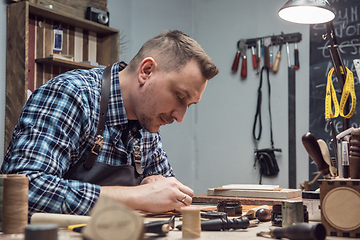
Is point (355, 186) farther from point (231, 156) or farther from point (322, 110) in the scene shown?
point (231, 156)

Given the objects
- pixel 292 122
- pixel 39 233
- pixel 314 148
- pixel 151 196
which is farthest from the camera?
pixel 292 122

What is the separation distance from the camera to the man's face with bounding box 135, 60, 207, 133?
155 centimetres

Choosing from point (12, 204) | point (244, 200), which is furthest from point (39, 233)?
point (244, 200)

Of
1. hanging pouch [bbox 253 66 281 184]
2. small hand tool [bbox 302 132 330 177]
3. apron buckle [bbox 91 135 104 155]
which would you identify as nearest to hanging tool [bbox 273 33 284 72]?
hanging pouch [bbox 253 66 281 184]

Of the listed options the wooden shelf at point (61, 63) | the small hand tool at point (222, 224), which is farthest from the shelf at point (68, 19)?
the small hand tool at point (222, 224)

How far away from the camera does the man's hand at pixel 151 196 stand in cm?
125

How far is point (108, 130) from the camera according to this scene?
1544 mm

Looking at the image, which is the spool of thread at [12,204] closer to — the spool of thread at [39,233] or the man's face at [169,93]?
the spool of thread at [39,233]

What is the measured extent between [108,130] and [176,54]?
417mm

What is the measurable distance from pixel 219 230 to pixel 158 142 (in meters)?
1.03

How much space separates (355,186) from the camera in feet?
3.00

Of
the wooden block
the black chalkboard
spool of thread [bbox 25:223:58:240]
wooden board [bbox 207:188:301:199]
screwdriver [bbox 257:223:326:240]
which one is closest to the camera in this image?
spool of thread [bbox 25:223:58:240]

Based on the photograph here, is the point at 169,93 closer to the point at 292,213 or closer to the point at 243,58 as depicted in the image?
the point at 292,213

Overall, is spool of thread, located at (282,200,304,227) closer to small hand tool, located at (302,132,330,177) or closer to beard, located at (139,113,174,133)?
small hand tool, located at (302,132,330,177)
